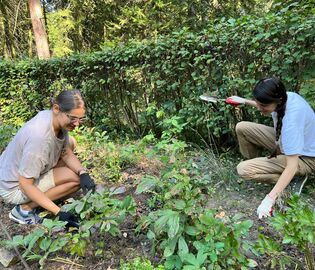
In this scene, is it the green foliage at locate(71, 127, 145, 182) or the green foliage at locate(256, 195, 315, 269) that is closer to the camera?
the green foliage at locate(256, 195, 315, 269)

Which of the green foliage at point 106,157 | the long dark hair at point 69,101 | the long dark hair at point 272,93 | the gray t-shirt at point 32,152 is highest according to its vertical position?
the long dark hair at point 69,101

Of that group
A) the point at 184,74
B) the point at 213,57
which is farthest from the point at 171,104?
the point at 213,57

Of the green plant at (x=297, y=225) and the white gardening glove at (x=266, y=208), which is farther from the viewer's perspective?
the white gardening glove at (x=266, y=208)

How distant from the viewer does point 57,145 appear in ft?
9.83

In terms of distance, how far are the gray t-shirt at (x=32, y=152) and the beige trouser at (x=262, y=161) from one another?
1753 mm

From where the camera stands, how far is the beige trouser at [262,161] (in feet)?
10.6

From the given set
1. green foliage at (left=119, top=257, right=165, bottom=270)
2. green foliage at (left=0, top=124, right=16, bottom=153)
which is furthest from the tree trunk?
→ green foliage at (left=119, top=257, right=165, bottom=270)

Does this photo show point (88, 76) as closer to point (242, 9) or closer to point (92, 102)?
point (92, 102)

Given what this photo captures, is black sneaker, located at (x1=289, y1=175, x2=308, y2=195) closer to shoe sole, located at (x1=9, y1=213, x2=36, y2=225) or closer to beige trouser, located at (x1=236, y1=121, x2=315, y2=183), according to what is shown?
beige trouser, located at (x1=236, y1=121, x2=315, y2=183)

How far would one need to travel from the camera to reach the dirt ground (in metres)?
2.39

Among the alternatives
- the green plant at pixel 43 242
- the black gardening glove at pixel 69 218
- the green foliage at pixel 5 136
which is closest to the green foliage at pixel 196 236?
the green plant at pixel 43 242

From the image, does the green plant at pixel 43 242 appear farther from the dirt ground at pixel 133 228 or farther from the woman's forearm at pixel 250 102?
the woman's forearm at pixel 250 102

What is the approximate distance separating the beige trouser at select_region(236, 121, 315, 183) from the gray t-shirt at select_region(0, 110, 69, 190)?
1.75m

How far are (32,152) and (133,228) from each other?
3.24ft
